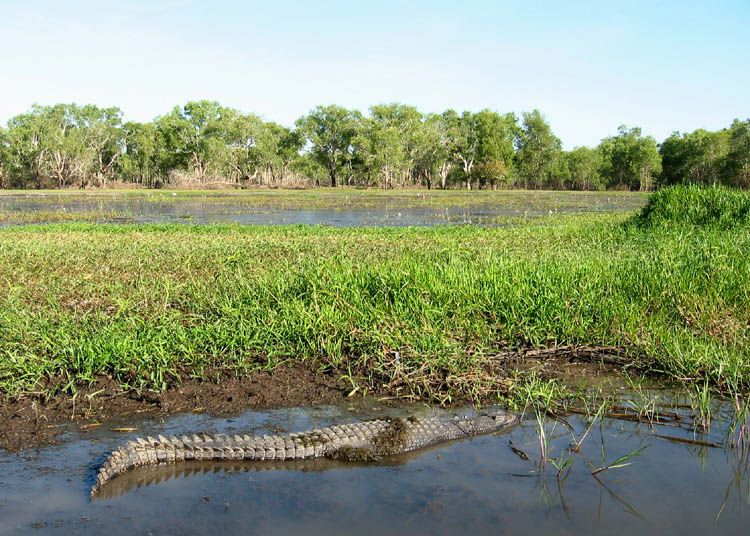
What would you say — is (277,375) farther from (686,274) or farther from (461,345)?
(686,274)

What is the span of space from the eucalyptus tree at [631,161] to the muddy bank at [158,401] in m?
61.2

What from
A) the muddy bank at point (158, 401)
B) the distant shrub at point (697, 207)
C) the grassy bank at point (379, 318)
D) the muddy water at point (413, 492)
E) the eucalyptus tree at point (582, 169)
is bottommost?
the muddy water at point (413, 492)

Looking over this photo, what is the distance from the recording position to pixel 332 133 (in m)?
63.2

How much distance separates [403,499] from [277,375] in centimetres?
195

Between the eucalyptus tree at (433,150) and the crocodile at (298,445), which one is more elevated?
the eucalyptus tree at (433,150)

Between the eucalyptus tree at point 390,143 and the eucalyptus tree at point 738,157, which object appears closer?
the eucalyptus tree at point 738,157

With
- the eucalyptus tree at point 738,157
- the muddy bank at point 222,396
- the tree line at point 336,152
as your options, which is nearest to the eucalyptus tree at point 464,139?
the tree line at point 336,152

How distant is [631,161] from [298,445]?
6400 cm

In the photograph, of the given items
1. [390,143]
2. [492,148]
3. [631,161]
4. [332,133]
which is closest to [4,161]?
[332,133]

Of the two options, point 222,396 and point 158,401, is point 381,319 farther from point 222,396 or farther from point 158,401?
point 158,401

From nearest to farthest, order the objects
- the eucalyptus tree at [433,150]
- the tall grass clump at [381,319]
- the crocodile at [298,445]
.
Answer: the crocodile at [298,445] < the tall grass clump at [381,319] < the eucalyptus tree at [433,150]

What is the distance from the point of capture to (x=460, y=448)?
161 inches

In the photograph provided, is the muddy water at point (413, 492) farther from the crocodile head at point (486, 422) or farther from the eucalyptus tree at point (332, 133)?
the eucalyptus tree at point (332, 133)

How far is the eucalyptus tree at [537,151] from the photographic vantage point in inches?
2702
